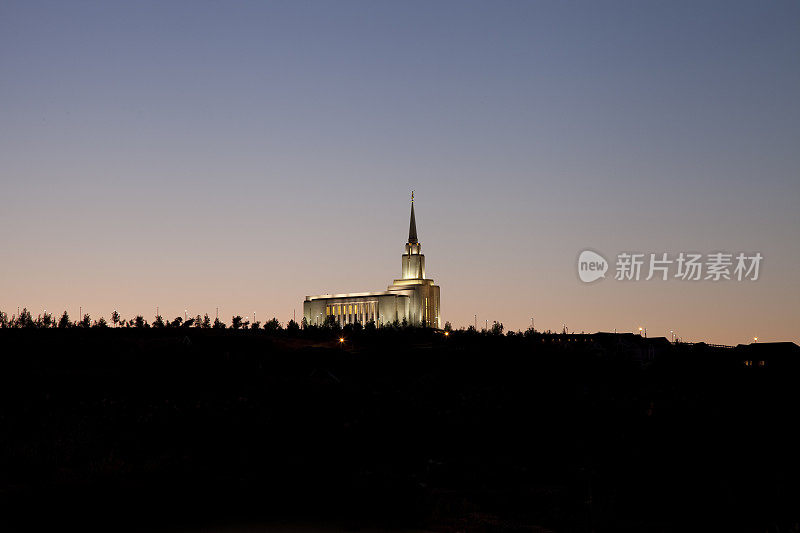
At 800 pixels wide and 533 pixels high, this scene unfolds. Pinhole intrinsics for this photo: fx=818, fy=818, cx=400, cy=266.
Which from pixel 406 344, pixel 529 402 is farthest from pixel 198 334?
pixel 529 402

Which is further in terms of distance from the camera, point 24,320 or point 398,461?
point 24,320

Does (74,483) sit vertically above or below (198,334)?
below

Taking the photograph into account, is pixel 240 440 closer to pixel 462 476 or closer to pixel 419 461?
pixel 419 461

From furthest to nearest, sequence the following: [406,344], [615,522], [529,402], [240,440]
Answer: [406,344] < [529,402] < [240,440] < [615,522]

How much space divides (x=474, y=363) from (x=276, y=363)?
19260 mm

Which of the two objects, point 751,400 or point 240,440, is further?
point 751,400

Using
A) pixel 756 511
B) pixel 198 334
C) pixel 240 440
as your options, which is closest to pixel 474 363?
pixel 198 334

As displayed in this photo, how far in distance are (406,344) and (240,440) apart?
272 feet

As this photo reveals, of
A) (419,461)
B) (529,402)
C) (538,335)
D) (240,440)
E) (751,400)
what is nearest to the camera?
(419,461)

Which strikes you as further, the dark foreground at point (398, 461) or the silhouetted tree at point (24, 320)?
the silhouetted tree at point (24, 320)

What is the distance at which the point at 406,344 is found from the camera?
10988cm

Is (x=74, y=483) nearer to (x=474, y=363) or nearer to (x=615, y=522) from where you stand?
(x=615, y=522)

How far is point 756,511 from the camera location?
16125 millimetres

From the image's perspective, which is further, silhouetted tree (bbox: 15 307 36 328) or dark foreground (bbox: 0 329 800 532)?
silhouetted tree (bbox: 15 307 36 328)
